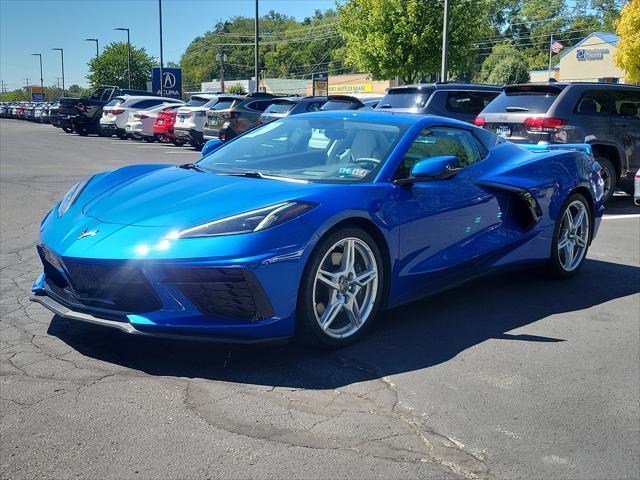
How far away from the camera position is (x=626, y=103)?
35.3ft

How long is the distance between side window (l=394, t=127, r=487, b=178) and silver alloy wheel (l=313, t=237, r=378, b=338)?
0.66 metres

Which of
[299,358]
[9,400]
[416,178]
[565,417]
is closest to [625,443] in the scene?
[565,417]

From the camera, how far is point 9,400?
331 centimetres

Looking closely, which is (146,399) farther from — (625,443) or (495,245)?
(495,245)

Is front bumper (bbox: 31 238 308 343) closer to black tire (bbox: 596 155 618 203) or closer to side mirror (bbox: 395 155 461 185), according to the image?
side mirror (bbox: 395 155 461 185)

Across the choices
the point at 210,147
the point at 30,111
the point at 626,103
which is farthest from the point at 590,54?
the point at 210,147

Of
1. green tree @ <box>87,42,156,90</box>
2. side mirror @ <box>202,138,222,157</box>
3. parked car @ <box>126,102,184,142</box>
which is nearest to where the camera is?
side mirror @ <box>202,138,222,157</box>

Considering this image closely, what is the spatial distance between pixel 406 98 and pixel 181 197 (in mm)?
9824

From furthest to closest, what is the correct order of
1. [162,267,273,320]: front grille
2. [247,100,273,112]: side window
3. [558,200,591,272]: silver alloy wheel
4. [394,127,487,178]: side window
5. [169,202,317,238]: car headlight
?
1. [247,100,273,112]: side window
2. [558,200,591,272]: silver alloy wheel
3. [394,127,487,178]: side window
4. [169,202,317,238]: car headlight
5. [162,267,273,320]: front grille

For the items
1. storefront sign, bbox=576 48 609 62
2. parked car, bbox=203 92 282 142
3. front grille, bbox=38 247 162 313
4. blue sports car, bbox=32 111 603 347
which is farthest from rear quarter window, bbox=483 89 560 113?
storefront sign, bbox=576 48 609 62

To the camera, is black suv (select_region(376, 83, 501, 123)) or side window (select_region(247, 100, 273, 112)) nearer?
black suv (select_region(376, 83, 501, 123))

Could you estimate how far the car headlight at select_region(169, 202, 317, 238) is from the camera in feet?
12.0

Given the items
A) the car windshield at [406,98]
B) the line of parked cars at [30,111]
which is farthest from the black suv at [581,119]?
the line of parked cars at [30,111]

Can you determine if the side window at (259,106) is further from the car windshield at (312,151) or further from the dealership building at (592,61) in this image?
the dealership building at (592,61)
